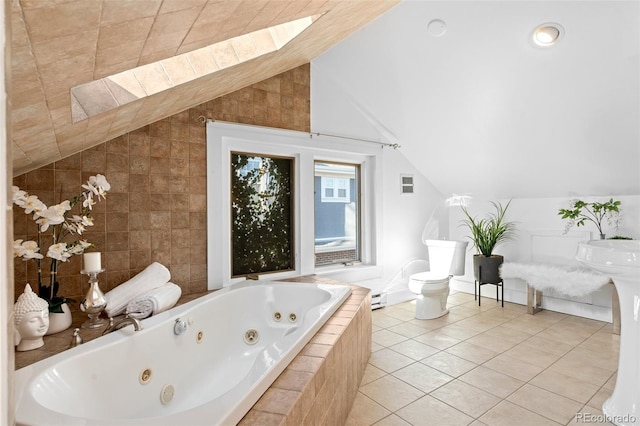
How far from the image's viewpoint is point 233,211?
3.18 meters

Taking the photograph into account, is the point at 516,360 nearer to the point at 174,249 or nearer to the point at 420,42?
the point at 420,42

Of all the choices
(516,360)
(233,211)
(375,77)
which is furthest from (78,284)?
(516,360)

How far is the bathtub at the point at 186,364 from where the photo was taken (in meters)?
1.16

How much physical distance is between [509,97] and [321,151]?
5.66ft

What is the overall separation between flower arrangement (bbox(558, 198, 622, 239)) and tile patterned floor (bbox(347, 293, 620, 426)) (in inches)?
37.8

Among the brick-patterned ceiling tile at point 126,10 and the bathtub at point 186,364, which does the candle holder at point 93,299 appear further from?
the brick-patterned ceiling tile at point 126,10

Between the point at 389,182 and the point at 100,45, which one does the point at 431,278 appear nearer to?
the point at 389,182

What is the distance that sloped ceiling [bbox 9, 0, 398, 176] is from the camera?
777 mm

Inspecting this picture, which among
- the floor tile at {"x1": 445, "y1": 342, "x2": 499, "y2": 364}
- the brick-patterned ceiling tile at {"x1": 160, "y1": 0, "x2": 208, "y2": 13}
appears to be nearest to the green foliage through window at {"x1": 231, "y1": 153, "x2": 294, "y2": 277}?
the floor tile at {"x1": 445, "y1": 342, "x2": 499, "y2": 364}

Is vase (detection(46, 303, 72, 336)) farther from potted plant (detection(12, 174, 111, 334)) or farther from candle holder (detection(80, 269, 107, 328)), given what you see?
candle holder (detection(80, 269, 107, 328))

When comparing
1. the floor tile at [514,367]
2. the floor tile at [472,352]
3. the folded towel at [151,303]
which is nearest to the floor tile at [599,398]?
the floor tile at [514,367]

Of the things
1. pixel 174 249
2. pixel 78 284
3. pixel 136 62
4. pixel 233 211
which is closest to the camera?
pixel 136 62

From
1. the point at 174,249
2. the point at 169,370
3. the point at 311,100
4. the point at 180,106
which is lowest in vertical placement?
the point at 169,370

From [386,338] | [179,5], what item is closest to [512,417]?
[386,338]
